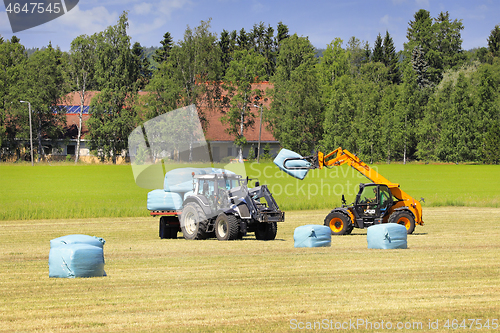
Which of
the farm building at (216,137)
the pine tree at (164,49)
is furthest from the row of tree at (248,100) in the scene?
the pine tree at (164,49)

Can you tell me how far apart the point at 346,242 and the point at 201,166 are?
215 inches

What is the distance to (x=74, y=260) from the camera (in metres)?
11.8

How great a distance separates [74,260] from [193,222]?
752 centimetres

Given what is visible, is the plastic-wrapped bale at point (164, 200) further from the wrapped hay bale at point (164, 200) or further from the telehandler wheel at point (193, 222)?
the telehandler wheel at point (193, 222)

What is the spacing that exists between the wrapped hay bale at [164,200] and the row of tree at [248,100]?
53.4 meters

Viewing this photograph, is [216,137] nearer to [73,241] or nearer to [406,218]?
[406,218]

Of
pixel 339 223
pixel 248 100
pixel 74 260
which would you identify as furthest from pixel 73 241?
pixel 248 100

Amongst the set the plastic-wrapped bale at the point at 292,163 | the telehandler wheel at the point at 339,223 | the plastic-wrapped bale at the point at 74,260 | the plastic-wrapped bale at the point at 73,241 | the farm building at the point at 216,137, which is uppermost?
the farm building at the point at 216,137

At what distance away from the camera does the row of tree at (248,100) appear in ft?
249

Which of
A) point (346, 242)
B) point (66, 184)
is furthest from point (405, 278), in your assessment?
point (66, 184)

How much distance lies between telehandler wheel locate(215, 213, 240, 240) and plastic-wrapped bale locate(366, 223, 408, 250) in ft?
13.3

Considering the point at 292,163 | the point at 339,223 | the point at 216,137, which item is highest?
the point at 216,137

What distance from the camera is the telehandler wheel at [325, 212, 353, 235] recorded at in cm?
2030

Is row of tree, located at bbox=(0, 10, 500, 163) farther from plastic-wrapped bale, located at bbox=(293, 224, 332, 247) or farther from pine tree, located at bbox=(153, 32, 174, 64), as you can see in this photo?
plastic-wrapped bale, located at bbox=(293, 224, 332, 247)
